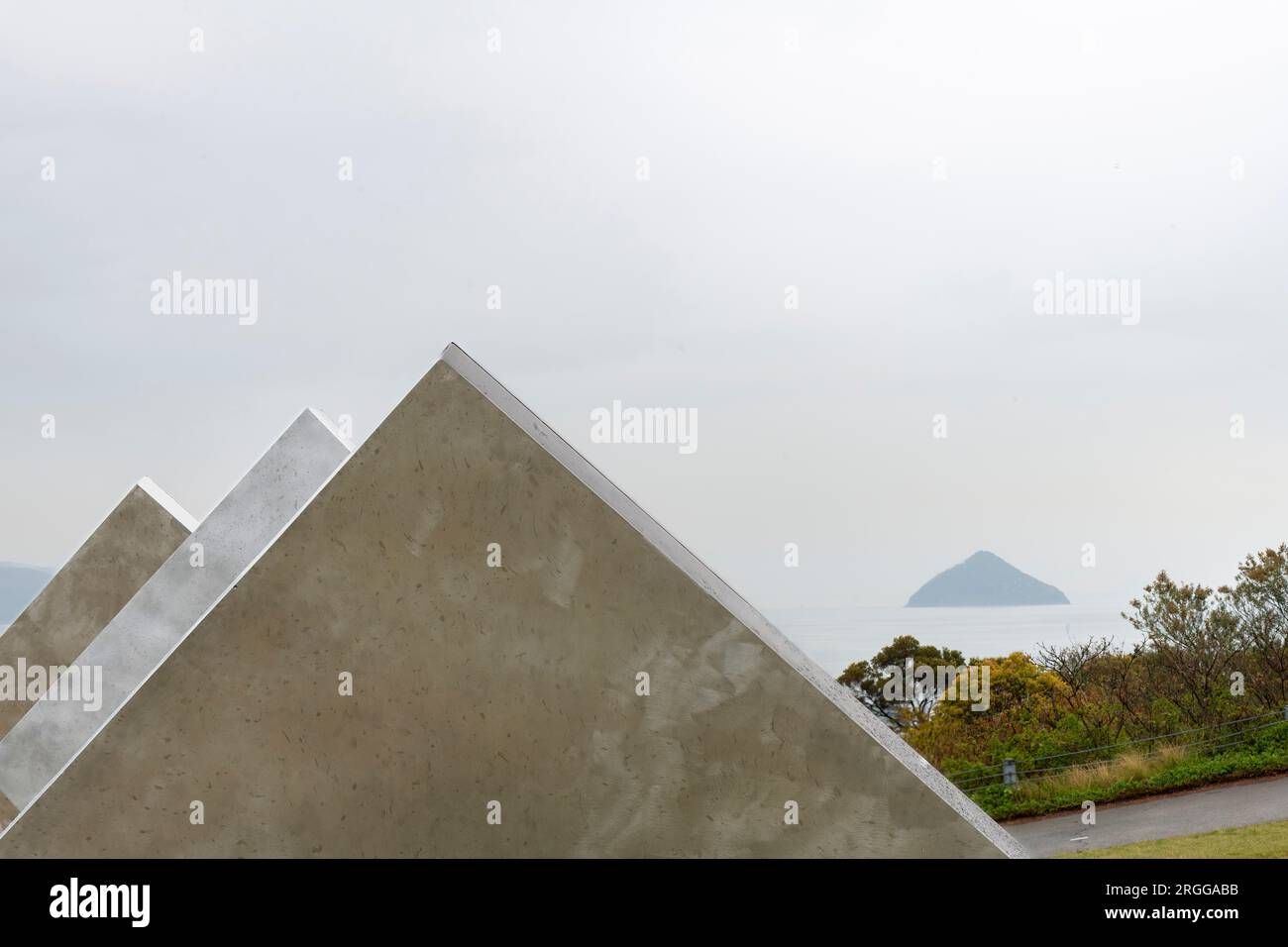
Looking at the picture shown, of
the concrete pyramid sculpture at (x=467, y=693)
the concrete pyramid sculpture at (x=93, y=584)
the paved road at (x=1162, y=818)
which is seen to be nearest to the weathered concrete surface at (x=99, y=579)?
the concrete pyramid sculpture at (x=93, y=584)

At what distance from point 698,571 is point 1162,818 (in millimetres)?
9672

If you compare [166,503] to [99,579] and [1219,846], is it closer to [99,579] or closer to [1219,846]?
[99,579]

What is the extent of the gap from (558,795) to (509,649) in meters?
0.62

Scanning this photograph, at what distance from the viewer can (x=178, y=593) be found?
625cm

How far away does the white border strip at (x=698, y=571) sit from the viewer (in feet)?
14.6

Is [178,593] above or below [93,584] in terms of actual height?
below

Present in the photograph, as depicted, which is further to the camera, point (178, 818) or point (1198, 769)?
point (1198, 769)

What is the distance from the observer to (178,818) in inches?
173

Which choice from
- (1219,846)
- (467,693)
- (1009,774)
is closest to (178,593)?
(467,693)

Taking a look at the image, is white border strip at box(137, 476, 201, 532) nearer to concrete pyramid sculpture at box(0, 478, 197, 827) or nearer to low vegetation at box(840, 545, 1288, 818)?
concrete pyramid sculpture at box(0, 478, 197, 827)

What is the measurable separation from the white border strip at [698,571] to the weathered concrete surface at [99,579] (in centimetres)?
541

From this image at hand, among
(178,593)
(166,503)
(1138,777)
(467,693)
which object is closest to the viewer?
(467,693)
